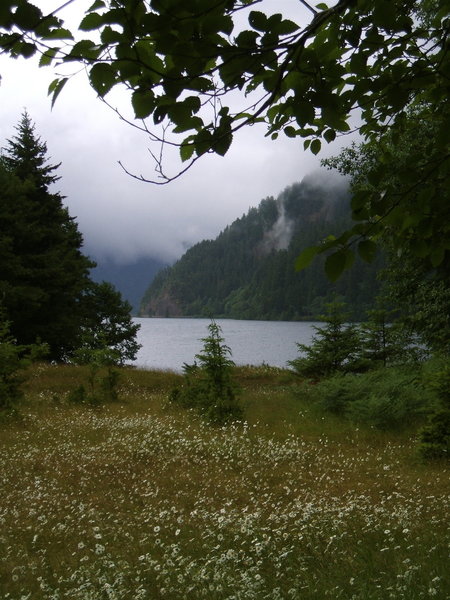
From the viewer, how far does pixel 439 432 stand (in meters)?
8.88

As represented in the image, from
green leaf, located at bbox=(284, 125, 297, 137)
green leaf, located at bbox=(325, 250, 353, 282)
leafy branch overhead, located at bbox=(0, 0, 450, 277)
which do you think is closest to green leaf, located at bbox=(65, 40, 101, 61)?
leafy branch overhead, located at bbox=(0, 0, 450, 277)

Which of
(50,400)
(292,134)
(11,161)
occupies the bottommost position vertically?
(50,400)

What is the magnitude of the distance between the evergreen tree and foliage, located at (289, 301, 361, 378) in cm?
1589

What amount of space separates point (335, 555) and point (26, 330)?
26957 millimetres

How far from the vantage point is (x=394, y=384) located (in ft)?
41.0

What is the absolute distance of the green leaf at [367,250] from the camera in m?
2.34

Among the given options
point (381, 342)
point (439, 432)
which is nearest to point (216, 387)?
point (439, 432)

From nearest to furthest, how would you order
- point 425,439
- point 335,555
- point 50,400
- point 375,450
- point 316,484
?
point 335,555 < point 316,484 < point 425,439 < point 375,450 < point 50,400

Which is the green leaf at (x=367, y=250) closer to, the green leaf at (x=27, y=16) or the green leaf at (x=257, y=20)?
the green leaf at (x=257, y=20)

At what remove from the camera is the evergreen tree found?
1033 inches

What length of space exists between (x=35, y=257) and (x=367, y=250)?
91.5 feet

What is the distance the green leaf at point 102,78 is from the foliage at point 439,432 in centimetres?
874

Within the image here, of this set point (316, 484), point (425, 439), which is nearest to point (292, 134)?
point (316, 484)

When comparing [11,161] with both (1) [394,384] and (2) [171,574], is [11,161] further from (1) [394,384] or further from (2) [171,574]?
(2) [171,574]
